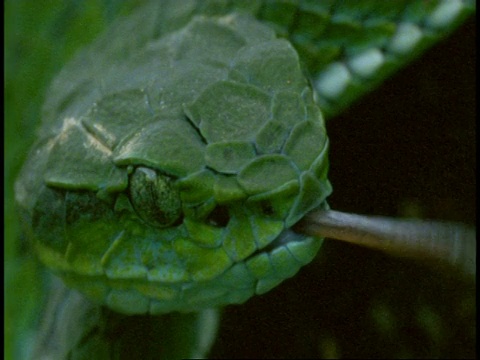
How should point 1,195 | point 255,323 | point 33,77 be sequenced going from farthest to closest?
1. point 33,77
2. point 1,195
3. point 255,323

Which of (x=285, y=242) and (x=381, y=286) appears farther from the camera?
(x=381, y=286)

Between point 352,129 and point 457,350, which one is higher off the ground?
point 352,129

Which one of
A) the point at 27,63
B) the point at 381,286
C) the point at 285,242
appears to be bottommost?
Result: the point at 381,286

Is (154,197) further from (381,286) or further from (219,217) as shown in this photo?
(381,286)

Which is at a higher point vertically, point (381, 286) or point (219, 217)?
point (219, 217)

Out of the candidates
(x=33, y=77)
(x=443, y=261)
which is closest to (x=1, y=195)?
(x=33, y=77)

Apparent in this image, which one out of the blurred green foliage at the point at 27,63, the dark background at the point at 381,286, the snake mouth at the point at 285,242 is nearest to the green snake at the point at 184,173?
the snake mouth at the point at 285,242

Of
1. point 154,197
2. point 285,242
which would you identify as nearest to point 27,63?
point 154,197

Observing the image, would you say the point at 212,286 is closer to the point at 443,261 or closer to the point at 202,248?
the point at 202,248
